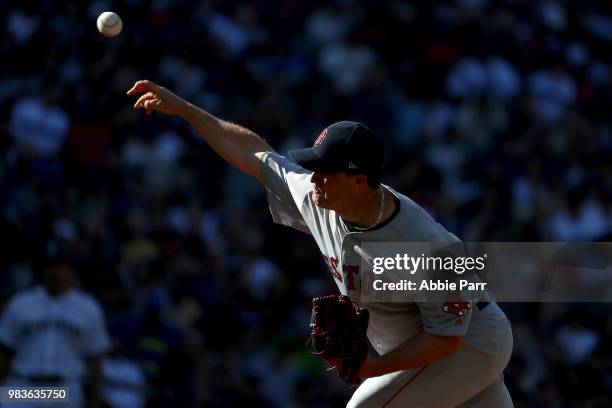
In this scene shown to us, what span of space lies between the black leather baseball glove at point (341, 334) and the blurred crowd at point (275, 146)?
14.3 feet

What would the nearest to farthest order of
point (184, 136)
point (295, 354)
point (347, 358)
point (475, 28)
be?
point (347, 358), point (295, 354), point (184, 136), point (475, 28)

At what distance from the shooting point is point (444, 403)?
201 inches

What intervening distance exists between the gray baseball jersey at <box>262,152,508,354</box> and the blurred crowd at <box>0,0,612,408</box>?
3932 millimetres

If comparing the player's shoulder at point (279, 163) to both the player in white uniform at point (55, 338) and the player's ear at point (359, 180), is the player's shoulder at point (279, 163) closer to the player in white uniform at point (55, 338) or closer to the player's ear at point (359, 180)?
the player's ear at point (359, 180)

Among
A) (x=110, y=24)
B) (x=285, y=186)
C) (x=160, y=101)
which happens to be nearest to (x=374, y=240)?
(x=285, y=186)

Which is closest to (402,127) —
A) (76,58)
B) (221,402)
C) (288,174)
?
(76,58)

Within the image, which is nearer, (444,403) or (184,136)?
(444,403)

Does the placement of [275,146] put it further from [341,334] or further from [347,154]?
[341,334]

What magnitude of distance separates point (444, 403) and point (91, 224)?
549cm

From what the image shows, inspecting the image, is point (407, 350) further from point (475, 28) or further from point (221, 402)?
point (475, 28)

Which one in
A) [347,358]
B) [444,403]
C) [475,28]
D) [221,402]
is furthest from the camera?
[475,28]

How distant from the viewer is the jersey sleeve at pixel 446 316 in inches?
188

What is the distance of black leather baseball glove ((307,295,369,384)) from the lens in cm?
479

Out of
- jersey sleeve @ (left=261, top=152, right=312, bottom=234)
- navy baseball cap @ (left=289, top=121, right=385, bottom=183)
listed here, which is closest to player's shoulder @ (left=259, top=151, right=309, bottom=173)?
jersey sleeve @ (left=261, top=152, right=312, bottom=234)
